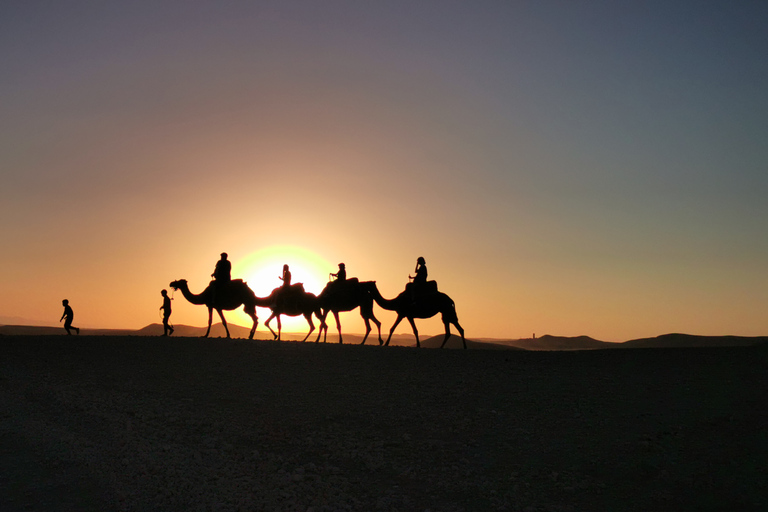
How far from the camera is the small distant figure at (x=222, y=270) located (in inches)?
987

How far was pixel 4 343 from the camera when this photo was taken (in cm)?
2194

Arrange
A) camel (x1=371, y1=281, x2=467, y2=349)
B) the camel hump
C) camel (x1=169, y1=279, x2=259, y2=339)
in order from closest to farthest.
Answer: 1. camel (x1=371, y1=281, x2=467, y2=349)
2. the camel hump
3. camel (x1=169, y1=279, x2=259, y2=339)

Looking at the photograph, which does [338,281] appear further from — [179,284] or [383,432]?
[383,432]

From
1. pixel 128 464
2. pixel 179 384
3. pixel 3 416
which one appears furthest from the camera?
pixel 179 384

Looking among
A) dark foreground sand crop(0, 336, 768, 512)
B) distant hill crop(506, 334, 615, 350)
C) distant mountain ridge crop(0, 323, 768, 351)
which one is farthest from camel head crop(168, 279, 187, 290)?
distant hill crop(506, 334, 615, 350)

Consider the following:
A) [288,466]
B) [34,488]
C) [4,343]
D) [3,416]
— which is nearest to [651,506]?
[288,466]

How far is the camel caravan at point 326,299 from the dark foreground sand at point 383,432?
185 inches

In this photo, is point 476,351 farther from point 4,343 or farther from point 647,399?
point 4,343

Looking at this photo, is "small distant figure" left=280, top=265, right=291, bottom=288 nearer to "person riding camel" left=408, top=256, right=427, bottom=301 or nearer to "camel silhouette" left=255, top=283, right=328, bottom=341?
"camel silhouette" left=255, top=283, right=328, bottom=341

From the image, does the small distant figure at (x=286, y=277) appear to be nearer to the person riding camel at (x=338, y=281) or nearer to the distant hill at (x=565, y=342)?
the person riding camel at (x=338, y=281)

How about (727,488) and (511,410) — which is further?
(511,410)

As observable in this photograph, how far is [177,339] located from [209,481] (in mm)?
12374

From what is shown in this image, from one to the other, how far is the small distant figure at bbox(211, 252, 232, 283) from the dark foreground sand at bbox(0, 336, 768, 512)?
19.1 feet

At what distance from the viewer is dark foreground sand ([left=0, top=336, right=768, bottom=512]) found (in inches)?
421
